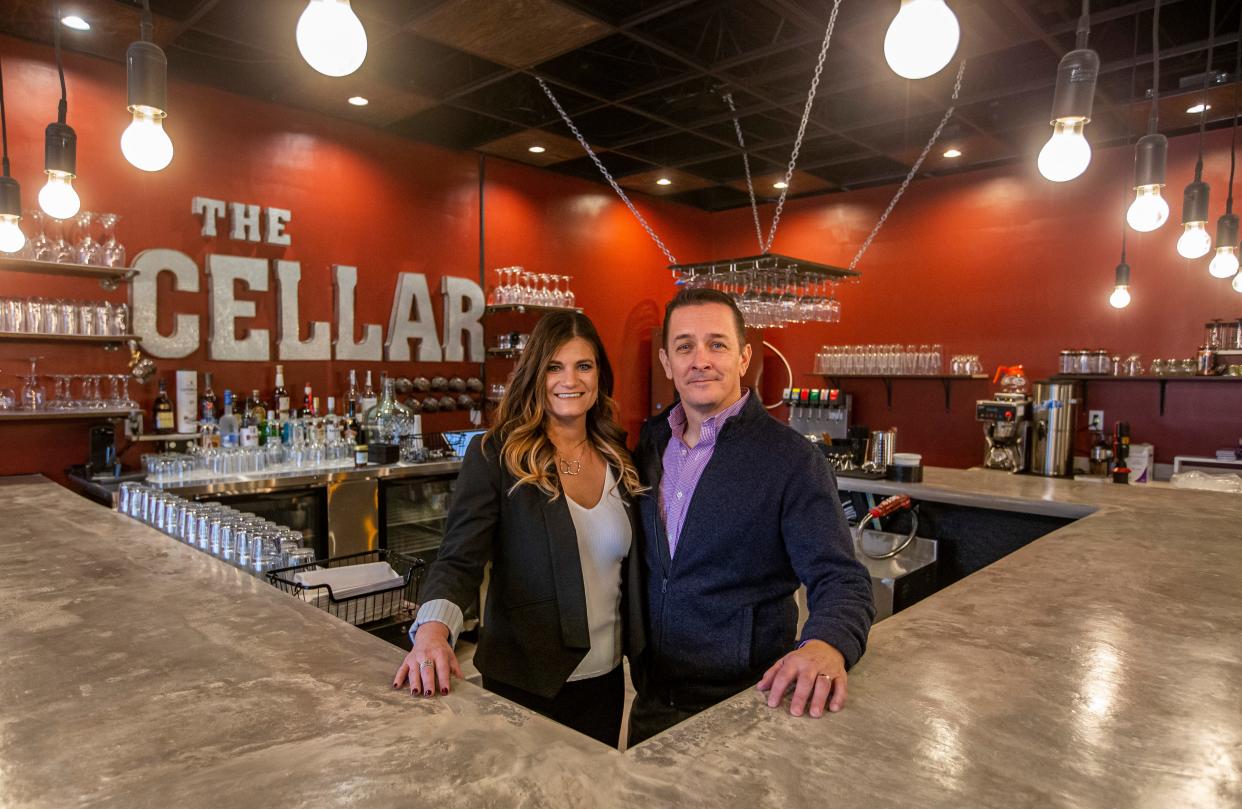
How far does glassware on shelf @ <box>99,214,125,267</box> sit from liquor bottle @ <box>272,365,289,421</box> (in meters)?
1.03

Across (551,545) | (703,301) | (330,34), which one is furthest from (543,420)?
(330,34)

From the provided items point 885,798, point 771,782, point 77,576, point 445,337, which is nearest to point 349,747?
point 771,782

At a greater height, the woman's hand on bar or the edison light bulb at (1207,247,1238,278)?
the edison light bulb at (1207,247,1238,278)

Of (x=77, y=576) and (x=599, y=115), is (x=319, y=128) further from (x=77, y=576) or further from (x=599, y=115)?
(x=77, y=576)

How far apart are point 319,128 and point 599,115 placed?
188 cm

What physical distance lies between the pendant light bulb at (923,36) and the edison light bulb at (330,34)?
1246 millimetres

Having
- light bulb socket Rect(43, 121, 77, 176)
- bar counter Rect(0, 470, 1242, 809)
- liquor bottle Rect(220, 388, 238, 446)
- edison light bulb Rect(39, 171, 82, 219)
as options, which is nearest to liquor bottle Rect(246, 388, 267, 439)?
liquor bottle Rect(220, 388, 238, 446)

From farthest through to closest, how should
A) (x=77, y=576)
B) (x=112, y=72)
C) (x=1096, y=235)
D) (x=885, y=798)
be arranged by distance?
(x=1096, y=235) → (x=112, y=72) → (x=77, y=576) → (x=885, y=798)

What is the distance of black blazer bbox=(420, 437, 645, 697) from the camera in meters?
1.63

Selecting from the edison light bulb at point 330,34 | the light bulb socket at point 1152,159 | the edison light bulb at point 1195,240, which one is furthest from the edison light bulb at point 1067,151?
the edison light bulb at point 330,34

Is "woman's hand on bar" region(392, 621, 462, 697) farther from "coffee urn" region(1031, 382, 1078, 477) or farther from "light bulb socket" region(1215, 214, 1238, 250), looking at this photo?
"coffee urn" region(1031, 382, 1078, 477)

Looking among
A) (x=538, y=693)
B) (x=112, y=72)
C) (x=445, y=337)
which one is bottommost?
(x=538, y=693)

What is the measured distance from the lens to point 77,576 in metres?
1.77

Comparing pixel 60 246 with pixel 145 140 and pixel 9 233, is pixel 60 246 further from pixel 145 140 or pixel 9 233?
pixel 145 140
